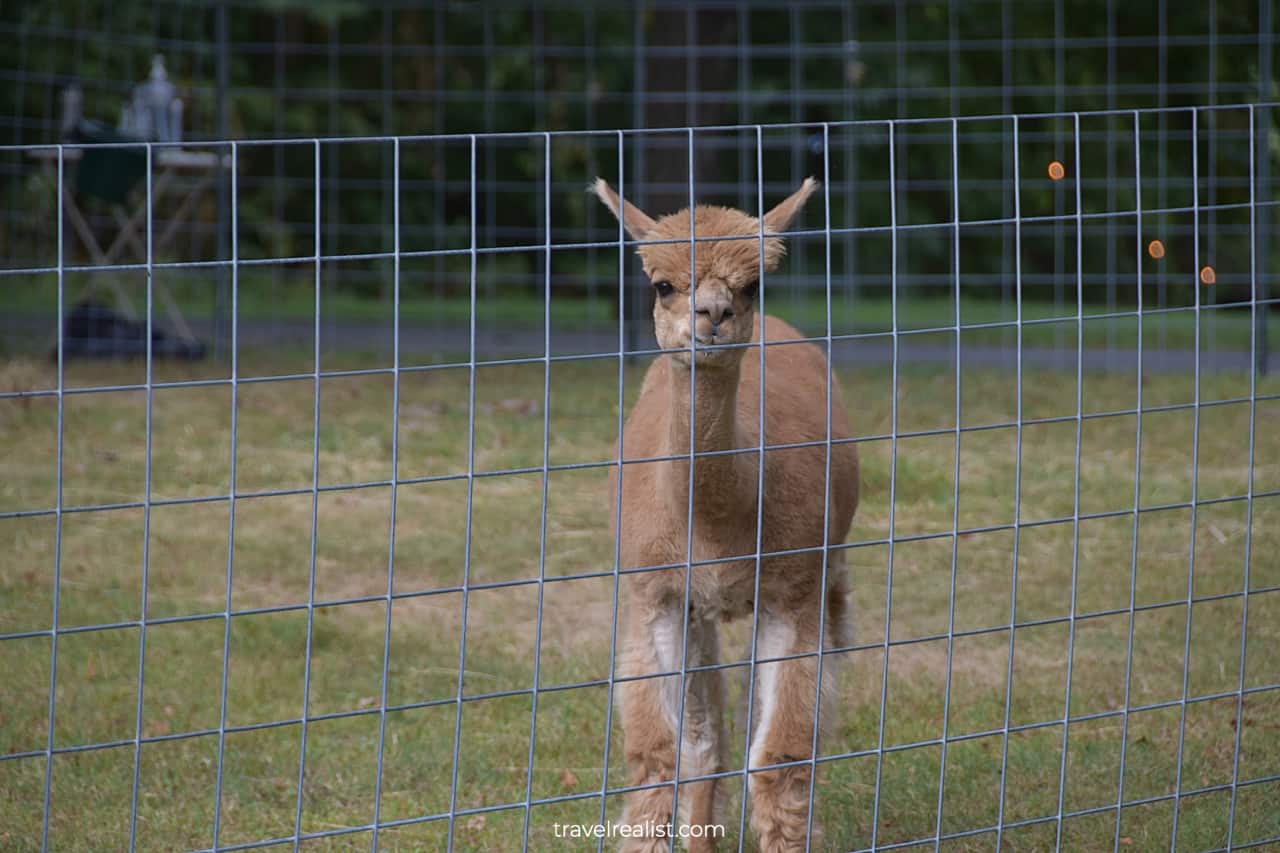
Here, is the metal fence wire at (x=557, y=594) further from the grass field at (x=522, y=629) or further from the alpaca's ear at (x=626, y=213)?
the alpaca's ear at (x=626, y=213)

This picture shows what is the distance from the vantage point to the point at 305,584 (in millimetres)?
6590

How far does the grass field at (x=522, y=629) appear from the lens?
177 inches

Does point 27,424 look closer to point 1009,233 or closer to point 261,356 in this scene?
point 261,356

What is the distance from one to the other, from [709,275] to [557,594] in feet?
9.87

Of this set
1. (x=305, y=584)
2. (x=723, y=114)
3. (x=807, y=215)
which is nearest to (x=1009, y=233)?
(x=807, y=215)

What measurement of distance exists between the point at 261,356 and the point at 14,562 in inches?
197

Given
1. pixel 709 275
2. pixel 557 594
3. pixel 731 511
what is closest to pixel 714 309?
pixel 709 275

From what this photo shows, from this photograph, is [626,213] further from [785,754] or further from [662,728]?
[785,754]

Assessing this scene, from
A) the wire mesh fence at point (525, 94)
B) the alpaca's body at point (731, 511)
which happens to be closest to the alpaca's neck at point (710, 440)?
the alpaca's body at point (731, 511)

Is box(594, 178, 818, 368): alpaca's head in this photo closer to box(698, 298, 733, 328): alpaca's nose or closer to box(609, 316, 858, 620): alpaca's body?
box(698, 298, 733, 328): alpaca's nose

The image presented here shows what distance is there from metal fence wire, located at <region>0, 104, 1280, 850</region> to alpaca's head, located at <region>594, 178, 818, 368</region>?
136mm

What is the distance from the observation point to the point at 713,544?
3961 mm

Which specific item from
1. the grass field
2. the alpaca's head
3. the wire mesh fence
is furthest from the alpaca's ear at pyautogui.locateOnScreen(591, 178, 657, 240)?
the wire mesh fence

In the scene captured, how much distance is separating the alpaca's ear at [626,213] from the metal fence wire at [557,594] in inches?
6.0
